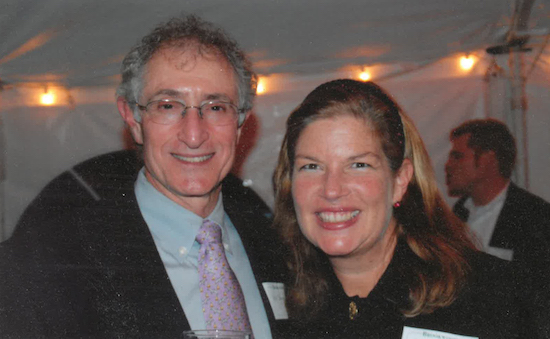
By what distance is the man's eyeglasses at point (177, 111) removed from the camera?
4.32ft

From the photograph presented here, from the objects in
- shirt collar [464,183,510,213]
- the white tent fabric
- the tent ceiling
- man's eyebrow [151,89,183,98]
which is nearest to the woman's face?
man's eyebrow [151,89,183,98]

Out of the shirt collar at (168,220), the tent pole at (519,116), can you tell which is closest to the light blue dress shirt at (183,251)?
the shirt collar at (168,220)

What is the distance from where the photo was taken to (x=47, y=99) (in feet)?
5.92

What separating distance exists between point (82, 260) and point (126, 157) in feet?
1.95

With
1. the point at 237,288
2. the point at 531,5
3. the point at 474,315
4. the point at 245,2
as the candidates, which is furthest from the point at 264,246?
the point at 531,5

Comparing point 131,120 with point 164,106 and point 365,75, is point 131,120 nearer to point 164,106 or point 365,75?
point 164,106

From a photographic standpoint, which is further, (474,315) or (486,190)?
(486,190)

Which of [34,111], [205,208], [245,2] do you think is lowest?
[205,208]

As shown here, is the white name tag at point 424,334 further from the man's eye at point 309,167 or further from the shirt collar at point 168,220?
the shirt collar at point 168,220

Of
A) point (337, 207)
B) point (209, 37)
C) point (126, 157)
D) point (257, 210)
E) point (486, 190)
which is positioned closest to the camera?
point (337, 207)

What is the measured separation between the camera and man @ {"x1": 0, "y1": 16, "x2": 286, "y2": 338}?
1.19 meters

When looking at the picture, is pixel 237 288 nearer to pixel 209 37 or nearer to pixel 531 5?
pixel 209 37

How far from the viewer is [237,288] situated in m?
1.34

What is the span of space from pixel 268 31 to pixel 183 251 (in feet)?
3.00
